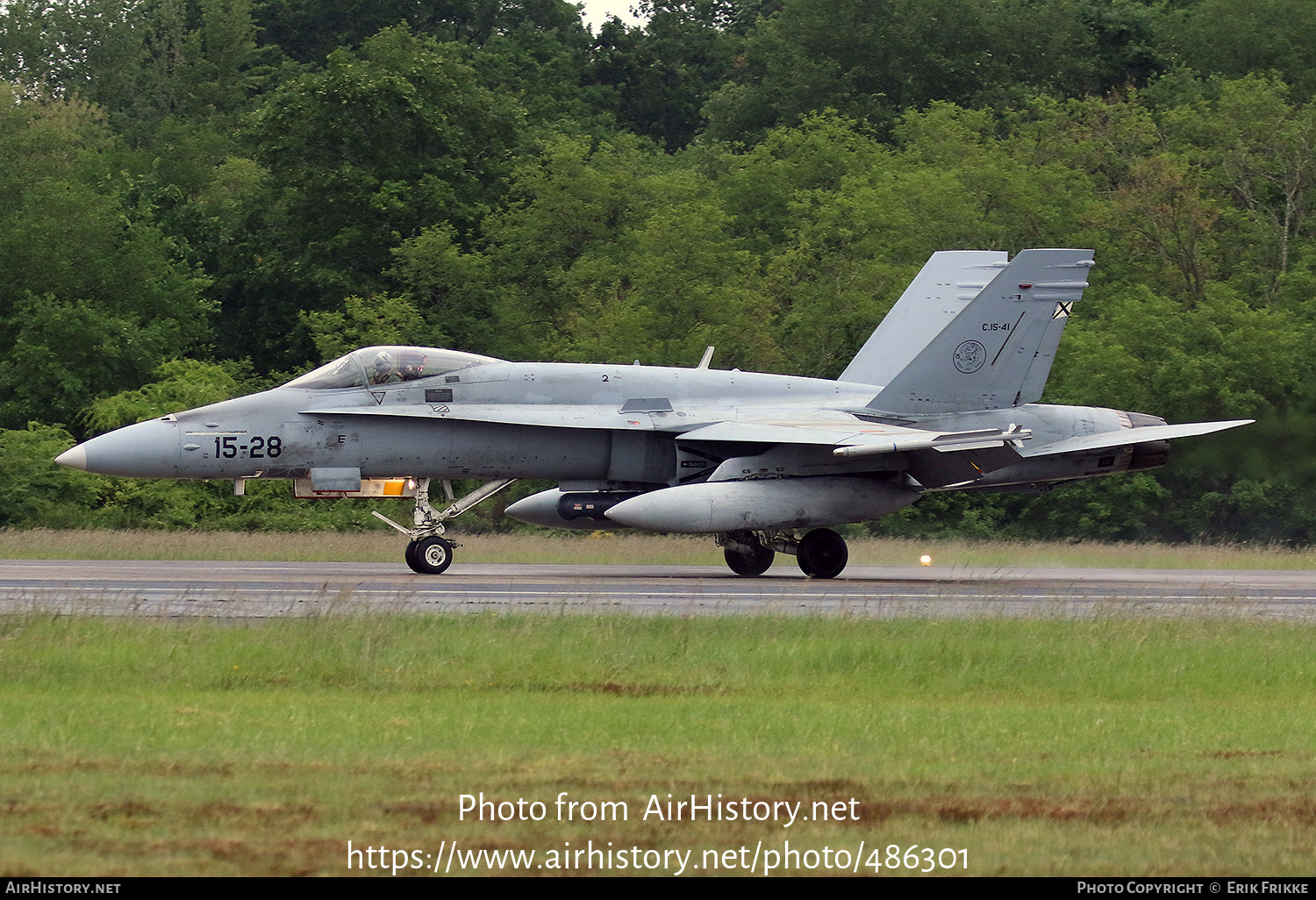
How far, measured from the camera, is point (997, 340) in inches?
824

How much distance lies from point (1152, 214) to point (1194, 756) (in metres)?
33.9

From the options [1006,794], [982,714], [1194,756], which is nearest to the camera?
[1006,794]

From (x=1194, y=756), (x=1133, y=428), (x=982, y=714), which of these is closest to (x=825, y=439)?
(x=1133, y=428)

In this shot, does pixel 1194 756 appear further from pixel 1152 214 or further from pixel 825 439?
pixel 1152 214

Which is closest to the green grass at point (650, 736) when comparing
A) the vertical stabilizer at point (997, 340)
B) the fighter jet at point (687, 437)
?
the fighter jet at point (687, 437)

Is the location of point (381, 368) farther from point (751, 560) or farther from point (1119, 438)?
point (1119, 438)

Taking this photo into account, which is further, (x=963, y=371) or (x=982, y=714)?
(x=963, y=371)

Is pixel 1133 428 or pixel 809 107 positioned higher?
pixel 809 107

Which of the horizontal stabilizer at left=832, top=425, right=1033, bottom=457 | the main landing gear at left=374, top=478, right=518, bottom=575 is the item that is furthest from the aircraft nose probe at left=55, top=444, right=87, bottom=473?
the horizontal stabilizer at left=832, top=425, right=1033, bottom=457

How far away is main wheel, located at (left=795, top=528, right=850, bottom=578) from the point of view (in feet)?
68.2

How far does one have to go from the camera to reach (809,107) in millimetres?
58688

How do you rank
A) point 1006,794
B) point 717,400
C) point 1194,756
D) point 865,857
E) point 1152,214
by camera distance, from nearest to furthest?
1. point 865,857
2. point 1006,794
3. point 1194,756
4. point 717,400
5. point 1152,214

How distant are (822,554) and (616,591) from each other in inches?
174

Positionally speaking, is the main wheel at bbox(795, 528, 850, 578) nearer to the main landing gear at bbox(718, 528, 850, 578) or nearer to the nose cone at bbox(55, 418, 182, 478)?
the main landing gear at bbox(718, 528, 850, 578)
